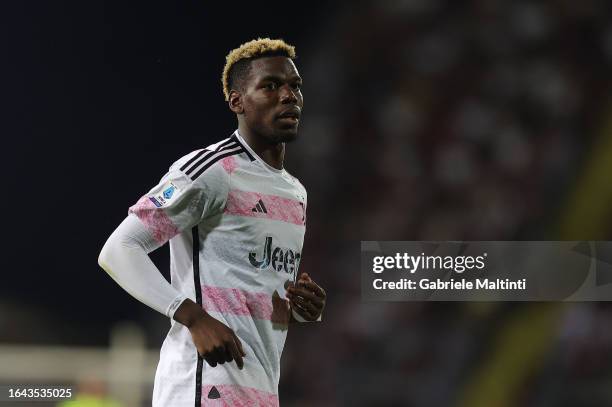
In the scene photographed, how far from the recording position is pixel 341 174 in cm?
389

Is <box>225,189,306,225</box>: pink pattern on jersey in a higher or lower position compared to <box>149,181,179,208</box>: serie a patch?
higher

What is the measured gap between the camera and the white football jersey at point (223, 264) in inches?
53.5

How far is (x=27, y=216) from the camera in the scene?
363cm

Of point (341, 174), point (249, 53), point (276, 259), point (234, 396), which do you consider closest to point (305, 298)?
point (276, 259)

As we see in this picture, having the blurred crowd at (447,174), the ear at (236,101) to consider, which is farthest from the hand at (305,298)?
the blurred crowd at (447,174)

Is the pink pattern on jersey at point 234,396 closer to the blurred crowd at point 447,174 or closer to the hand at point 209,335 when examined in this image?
the hand at point 209,335

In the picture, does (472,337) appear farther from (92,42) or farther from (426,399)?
(92,42)

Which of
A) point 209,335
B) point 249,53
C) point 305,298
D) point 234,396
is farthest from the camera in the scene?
point 249,53

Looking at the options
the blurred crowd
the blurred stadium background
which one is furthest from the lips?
the blurred crowd

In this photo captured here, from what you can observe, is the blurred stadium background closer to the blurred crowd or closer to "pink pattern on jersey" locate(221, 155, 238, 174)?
the blurred crowd

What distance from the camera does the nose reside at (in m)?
1.53

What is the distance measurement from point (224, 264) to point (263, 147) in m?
0.26

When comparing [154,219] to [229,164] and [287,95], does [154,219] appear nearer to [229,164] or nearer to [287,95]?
[229,164]

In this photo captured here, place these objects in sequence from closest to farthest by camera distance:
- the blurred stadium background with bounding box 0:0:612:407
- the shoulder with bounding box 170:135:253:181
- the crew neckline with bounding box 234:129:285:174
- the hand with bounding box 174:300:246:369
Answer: the hand with bounding box 174:300:246:369
the shoulder with bounding box 170:135:253:181
the crew neckline with bounding box 234:129:285:174
the blurred stadium background with bounding box 0:0:612:407
